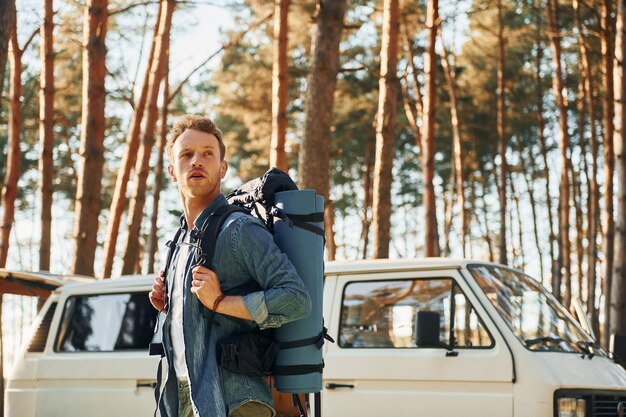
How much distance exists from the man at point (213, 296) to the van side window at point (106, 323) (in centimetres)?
401

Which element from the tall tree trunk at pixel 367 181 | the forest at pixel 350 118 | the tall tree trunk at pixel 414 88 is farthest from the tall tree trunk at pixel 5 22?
the tall tree trunk at pixel 367 181

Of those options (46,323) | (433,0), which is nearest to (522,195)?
(433,0)

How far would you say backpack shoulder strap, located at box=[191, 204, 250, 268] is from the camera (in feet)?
11.0

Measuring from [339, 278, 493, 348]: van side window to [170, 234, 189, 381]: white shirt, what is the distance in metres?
3.31

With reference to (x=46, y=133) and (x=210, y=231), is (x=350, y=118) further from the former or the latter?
(x=210, y=231)

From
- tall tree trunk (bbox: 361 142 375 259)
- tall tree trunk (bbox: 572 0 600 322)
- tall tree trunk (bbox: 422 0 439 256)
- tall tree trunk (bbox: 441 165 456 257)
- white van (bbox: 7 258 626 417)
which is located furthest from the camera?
tall tree trunk (bbox: 441 165 456 257)

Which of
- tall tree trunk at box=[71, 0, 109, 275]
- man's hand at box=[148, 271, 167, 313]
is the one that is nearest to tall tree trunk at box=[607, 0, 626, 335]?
tall tree trunk at box=[71, 0, 109, 275]

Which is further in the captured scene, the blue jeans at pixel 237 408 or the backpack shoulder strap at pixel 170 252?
the backpack shoulder strap at pixel 170 252

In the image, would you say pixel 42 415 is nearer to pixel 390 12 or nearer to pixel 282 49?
pixel 282 49

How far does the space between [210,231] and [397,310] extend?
3.73 meters

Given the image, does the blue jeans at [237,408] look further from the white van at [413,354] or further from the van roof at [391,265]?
the van roof at [391,265]

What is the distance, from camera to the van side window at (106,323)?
7438 millimetres

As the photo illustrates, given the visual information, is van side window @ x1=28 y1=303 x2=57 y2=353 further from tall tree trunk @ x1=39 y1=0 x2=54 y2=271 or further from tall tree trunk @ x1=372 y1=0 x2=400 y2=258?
tall tree trunk @ x1=39 y1=0 x2=54 y2=271

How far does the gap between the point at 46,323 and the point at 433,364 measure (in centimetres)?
366
